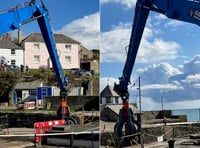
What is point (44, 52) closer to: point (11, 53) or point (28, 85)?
point (11, 53)

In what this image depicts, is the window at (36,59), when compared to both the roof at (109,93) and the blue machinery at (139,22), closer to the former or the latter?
the roof at (109,93)

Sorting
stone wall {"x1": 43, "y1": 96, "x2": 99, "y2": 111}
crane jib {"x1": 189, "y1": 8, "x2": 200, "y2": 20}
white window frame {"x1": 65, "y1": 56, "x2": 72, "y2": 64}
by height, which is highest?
white window frame {"x1": 65, "y1": 56, "x2": 72, "y2": 64}

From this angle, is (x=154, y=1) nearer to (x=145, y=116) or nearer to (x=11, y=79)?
(x=145, y=116)

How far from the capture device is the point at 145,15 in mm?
6547

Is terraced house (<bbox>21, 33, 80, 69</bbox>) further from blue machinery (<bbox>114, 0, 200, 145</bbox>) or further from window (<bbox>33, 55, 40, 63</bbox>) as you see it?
blue machinery (<bbox>114, 0, 200, 145</bbox>)

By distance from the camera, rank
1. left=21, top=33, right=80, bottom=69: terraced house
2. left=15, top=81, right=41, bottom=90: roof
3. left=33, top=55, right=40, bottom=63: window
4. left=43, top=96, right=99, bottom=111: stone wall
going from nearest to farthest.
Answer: left=21, top=33, right=80, bottom=69: terraced house → left=33, top=55, right=40, bottom=63: window → left=43, top=96, right=99, bottom=111: stone wall → left=15, top=81, right=41, bottom=90: roof

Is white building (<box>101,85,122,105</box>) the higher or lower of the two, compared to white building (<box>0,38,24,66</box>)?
lower

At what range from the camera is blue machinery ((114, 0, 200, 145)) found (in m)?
4.35

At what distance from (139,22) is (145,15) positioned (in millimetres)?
181

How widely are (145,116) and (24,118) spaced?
3942mm

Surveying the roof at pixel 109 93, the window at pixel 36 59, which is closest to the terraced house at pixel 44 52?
the window at pixel 36 59

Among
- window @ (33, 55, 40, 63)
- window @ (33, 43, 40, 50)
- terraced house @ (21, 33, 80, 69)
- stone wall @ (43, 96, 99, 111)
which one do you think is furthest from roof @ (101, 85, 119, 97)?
window @ (33, 43, 40, 50)

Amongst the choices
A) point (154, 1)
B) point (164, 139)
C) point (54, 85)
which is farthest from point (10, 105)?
point (154, 1)

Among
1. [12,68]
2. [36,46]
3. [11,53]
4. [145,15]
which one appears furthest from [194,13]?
[11,53]
